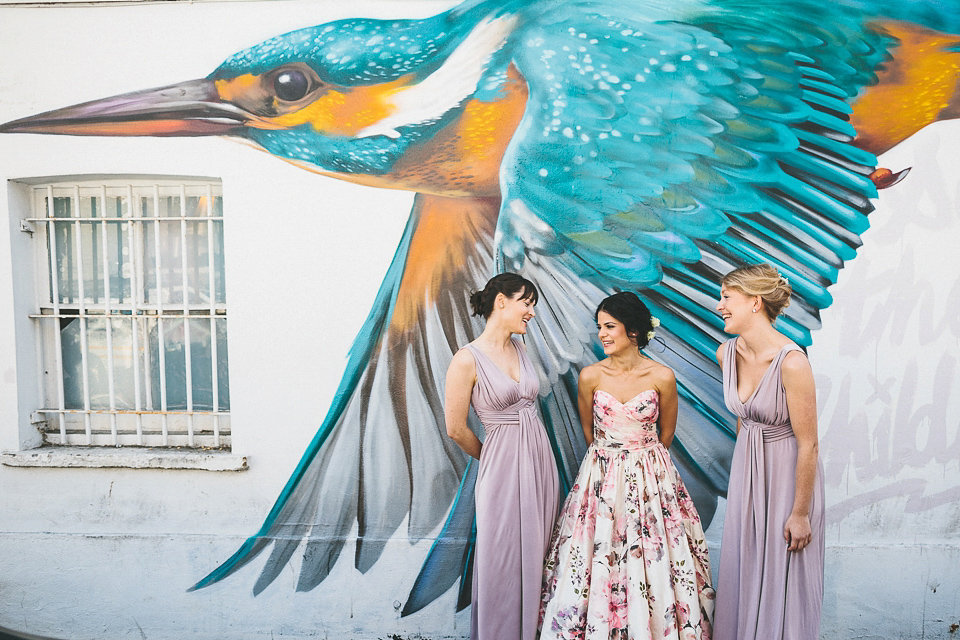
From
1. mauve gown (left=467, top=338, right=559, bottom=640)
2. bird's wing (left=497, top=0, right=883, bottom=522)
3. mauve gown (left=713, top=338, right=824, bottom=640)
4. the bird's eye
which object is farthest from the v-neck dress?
the bird's eye

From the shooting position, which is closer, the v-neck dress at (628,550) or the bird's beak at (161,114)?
the v-neck dress at (628,550)

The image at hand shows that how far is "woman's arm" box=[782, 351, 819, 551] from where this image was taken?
2.43 m

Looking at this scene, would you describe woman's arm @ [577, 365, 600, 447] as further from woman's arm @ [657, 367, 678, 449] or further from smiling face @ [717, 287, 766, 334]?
smiling face @ [717, 287, 766, 334]

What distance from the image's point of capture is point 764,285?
2.56 metres

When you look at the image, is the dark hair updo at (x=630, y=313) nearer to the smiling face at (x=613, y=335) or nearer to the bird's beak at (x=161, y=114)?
the smiling face at (x=613, y=335)

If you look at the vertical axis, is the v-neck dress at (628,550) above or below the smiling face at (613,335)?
below

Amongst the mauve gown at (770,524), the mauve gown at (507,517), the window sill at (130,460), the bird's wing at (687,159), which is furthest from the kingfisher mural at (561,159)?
the mauve gown at (770,524)

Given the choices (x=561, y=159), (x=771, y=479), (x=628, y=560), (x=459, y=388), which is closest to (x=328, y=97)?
(x=561, y=159)

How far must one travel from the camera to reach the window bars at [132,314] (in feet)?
11.8

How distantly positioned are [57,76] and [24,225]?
88 cm

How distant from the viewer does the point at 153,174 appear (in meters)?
3.42

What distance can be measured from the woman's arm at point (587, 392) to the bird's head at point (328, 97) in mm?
1588

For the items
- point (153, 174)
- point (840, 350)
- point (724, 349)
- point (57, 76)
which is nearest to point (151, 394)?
point (153, 174)

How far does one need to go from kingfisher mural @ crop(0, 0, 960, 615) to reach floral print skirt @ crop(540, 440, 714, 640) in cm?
66
